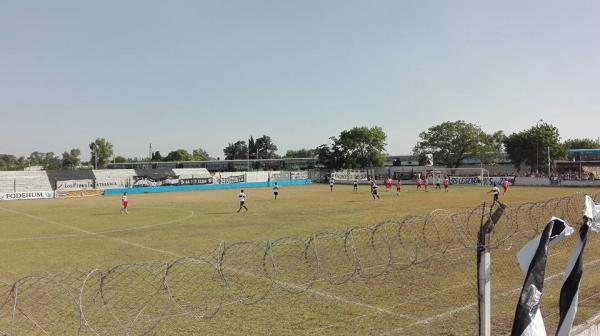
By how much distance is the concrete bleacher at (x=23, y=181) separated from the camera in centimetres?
7119

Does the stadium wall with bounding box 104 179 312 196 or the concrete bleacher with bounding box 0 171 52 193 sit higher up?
the concrete bleacher with bounding box 0 171 52 193

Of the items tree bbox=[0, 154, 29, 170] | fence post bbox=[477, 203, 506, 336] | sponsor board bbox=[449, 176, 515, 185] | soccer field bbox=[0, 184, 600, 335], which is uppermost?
tree bbox=[0, 154, 29, 170]

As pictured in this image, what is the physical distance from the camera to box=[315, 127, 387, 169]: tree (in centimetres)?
10362

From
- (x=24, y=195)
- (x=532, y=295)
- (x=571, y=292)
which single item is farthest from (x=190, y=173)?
(x=532, y=295)

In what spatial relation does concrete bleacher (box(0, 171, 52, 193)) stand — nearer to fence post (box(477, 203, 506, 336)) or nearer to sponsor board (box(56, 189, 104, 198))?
sponsor board (box(56, 189, 104, 198))

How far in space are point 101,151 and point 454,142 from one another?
93.1 meters

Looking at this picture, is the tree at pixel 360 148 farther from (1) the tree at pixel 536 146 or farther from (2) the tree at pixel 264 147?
(2) the tree at pixel 264 147

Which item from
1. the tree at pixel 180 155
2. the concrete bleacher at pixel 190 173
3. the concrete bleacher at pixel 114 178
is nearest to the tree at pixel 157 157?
the tree at pixel 180 155

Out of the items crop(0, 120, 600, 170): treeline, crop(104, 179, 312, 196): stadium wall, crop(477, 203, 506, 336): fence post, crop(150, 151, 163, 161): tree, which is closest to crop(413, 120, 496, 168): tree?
crop(0, 120, 600, 170): treeline

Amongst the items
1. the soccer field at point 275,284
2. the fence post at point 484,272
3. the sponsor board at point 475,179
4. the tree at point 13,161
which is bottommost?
the soccer field at point 275,284

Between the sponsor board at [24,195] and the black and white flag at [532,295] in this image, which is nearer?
the black and white flag at [532,295]

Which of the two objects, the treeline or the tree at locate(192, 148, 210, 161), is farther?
the tree at locate(192, 148, 210, 161)

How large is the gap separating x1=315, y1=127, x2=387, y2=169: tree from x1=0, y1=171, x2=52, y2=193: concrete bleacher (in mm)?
57305

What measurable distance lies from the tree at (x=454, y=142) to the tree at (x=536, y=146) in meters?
6.33
